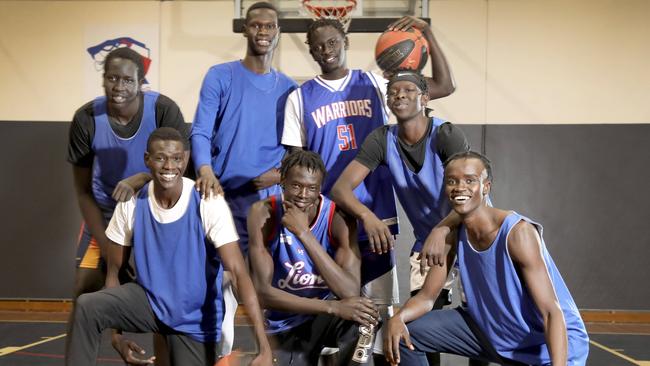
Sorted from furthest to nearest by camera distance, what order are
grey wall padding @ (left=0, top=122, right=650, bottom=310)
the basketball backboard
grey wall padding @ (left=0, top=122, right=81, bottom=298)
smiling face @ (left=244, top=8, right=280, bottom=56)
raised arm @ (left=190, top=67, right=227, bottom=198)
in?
grey wall padding @ (left=0, top=122, right=81, bottom=298)
grey wall padding @ (left=0, top=122, right=650, bottom=310)
the basketball backboard
smiling face @ (left=244, top=8, right=280, bottom=56)
raised arm @ (left=190, top=67, right=227, bottom=198)

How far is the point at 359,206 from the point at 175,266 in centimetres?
85

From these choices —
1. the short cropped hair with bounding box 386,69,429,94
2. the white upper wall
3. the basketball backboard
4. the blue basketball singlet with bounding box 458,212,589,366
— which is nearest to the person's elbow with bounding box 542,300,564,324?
the blue basketball singlet with bounding box 458,212,589,366

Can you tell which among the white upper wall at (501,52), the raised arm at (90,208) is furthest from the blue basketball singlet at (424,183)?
the white upper wall at (501,52)

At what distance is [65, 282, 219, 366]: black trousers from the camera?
303 cm

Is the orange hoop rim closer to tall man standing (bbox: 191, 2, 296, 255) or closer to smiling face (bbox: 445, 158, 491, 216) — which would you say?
tall man standing (bbox: 191, 2, 296, 255)

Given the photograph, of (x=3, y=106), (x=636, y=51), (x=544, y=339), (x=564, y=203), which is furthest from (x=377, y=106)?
(x=3, y=106)

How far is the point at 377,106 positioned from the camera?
3812 mm

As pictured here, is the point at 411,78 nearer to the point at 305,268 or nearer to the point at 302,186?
the point at 302,186

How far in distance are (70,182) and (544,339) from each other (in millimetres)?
5877

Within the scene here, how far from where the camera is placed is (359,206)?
11.2 feet

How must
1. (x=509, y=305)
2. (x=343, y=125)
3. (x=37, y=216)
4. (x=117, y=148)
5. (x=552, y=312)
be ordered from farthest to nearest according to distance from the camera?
(x=37, y=216), (x=343, y=125), (x=117, y=148), (x=509, y=305), (x=552, y=312)

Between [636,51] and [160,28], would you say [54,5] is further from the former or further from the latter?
[636,51]

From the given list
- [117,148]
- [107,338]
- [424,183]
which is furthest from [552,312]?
[107,338]

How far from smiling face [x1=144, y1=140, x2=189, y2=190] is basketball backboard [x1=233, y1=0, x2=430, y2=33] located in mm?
3693
